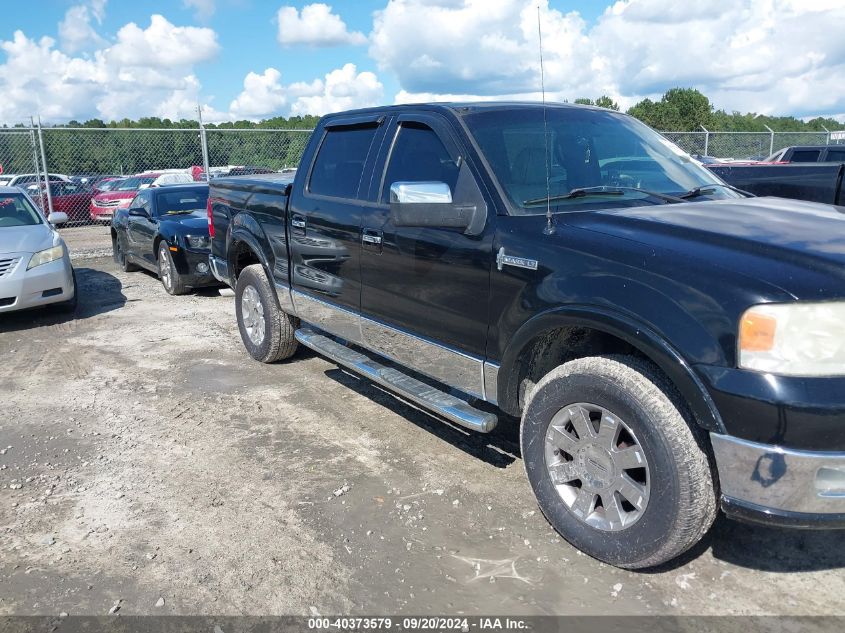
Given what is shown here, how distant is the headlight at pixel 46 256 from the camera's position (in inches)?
319

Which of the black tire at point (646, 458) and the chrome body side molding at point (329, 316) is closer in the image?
the black tire at point (646, 458)

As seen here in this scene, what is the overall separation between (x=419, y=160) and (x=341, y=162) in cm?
97

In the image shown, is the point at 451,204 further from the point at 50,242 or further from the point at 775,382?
the point at 50,242

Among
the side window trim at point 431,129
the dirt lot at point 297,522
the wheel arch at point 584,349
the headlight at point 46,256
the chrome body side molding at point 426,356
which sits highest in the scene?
the side window trim at point 431,129

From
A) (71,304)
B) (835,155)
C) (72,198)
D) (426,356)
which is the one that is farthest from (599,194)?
(72,198)

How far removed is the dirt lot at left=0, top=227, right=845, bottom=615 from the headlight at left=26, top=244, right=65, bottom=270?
2.47m

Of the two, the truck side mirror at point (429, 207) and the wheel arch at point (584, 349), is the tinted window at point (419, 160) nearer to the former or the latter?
the truck side mirror at point (429, 207)

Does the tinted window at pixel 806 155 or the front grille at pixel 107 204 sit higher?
the tinted window at pixel 806 155

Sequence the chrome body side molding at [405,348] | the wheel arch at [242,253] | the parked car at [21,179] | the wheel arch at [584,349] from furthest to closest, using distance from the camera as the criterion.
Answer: the parked car at [21,179]
the wheel arch at [242,253]
the chrome body side molding at [405,348]
the wheel arch at [584,349]

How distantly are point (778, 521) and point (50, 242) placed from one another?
27.3 ft

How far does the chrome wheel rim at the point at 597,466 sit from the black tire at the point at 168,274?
25.1 ft

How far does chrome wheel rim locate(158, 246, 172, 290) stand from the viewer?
10053mm

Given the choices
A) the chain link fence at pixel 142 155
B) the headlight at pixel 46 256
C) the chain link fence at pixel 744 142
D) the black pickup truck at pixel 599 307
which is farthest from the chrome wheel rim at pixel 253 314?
the chain link fence at pixel 744 142

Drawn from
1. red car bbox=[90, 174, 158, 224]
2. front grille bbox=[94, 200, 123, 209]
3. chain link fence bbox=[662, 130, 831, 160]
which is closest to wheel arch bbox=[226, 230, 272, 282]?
red car bbox=[90, 174, 158, 224]
